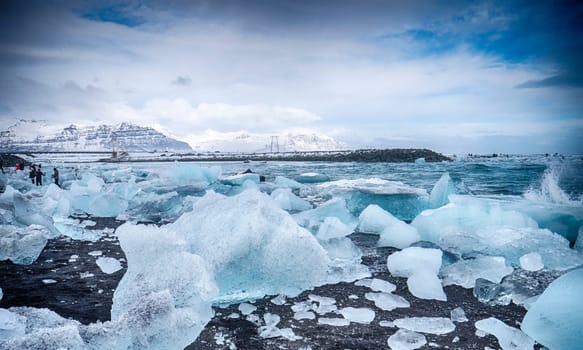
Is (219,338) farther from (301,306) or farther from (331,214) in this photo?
(331,214)

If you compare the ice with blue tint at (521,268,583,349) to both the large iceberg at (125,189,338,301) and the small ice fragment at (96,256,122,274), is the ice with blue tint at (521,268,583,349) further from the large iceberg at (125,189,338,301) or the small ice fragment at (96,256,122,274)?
the small ice fragment at (96,256,122,274)

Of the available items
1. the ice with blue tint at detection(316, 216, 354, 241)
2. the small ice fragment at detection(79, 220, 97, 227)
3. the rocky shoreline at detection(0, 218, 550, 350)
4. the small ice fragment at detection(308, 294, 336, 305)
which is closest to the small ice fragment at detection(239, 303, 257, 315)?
the rocky shoreline at detection(0, 218, 550, 350)

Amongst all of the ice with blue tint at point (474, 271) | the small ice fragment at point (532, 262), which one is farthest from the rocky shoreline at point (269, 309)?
the small ice fragment at point (532, 262)

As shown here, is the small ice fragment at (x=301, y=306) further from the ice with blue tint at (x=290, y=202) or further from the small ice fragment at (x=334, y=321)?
the ice with blue tint at (x=290, y=202)

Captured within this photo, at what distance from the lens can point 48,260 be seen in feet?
10.6

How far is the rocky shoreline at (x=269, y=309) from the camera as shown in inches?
68.9

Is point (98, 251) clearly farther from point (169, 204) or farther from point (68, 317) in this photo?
point (169, 204)

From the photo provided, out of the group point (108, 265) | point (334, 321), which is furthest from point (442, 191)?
point (108, 265)

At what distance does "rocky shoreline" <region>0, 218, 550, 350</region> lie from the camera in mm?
1751

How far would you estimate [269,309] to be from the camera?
2172 mm

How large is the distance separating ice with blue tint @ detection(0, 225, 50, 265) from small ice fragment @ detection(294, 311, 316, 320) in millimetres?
2676

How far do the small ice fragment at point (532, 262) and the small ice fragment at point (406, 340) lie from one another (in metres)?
1.60

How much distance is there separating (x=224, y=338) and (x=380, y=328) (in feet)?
2.83

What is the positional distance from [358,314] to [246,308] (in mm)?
705
